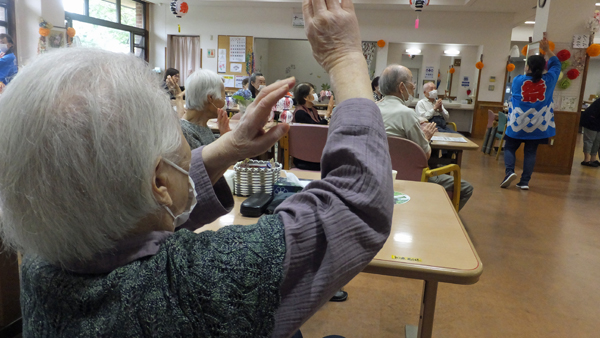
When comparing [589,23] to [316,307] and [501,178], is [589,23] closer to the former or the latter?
[501,178]

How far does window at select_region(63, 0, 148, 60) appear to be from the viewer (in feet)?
27.6

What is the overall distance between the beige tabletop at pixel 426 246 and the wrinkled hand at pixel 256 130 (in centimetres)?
43

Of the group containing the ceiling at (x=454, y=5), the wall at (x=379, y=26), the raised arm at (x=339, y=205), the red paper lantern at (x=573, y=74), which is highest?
the ceiling at (x=454, y=5)

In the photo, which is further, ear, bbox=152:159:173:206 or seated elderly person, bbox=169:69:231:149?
seated elderly person, bbox=169:69:231:149

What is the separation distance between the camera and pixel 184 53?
1060 cm

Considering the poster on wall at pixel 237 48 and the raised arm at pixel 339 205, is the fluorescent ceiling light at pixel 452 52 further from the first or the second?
the raised arm at pixel 339 205

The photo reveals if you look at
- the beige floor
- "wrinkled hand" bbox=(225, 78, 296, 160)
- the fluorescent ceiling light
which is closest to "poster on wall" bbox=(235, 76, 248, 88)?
the fluorescent ceiling light

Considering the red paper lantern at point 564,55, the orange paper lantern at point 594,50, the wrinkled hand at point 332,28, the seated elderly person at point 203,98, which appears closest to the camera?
the wrinkled hand at point 332,28

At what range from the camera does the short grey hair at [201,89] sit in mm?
2666

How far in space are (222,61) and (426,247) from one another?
998cm

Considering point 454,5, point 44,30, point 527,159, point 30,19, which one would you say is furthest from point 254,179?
point 454,5

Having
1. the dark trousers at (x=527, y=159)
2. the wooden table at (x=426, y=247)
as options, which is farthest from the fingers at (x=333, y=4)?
the dark trousers at (x=527, y=159)

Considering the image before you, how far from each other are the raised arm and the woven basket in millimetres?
907

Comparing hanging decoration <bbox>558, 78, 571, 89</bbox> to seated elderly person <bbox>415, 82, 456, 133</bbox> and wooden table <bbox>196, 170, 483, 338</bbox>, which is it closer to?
seated elderly person <bbox>415, 82, 456, 133</bbox>
